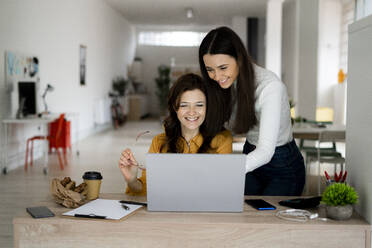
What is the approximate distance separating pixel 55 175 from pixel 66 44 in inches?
156

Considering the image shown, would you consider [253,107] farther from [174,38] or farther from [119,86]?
[174,38]

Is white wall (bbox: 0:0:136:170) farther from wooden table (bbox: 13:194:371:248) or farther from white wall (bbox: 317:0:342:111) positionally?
white wall (bbox: 317:0:342:111)

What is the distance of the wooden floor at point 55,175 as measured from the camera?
4273 mm

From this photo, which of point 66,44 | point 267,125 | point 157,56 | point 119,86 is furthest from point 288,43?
point 267,125

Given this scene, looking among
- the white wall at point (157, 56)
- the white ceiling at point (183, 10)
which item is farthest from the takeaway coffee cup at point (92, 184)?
the white wall at point (157, 56)

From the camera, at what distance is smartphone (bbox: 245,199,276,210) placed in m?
1.74

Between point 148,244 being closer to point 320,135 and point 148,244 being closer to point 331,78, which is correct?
point 320,135

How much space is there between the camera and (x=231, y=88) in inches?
86.9

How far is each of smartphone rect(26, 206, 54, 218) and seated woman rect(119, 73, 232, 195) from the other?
1.37 ft

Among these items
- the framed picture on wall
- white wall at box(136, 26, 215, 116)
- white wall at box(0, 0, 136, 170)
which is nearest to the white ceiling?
white wall at box(0, 0, 136, 170)

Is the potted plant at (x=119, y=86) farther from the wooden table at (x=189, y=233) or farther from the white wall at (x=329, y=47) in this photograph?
the wooden table at (x=189, y=233)

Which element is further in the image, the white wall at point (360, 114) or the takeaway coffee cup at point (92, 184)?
the takeaway coffee cup at point (92, 184)

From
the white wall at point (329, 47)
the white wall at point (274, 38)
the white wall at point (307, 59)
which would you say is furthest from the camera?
the white wall at point (329, 47)

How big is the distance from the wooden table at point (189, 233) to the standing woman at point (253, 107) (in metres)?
0.33
